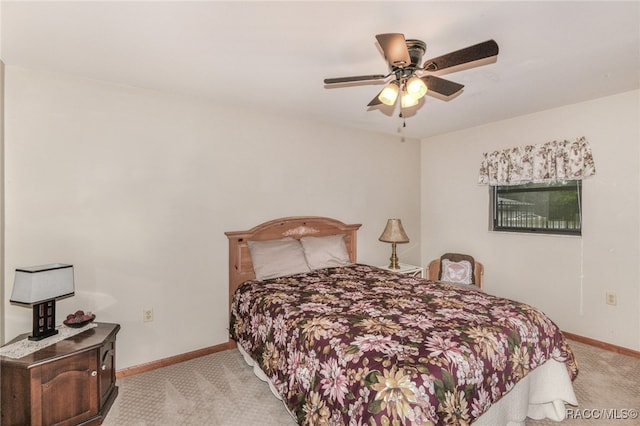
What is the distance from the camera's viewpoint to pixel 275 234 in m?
3.37

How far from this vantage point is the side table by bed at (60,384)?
177 cm

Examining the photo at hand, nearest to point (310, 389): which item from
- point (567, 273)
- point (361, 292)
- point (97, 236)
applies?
point (361, 292)

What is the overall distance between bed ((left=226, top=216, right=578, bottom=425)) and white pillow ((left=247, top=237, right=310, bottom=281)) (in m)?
0.05

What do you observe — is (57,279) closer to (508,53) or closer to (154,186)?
(154,186)

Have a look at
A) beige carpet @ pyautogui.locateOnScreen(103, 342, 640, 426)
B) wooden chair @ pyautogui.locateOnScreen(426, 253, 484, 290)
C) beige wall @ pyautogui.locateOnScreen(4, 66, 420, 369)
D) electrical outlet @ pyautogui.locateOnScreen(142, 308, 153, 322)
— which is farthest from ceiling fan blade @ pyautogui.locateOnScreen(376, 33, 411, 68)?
wooden chair @ pyautogui.locateOnScreen(426, 253, 484, 290)

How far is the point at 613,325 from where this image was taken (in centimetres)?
299

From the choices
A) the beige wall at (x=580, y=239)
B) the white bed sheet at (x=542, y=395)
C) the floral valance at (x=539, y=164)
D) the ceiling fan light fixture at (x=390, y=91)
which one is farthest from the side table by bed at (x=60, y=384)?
the floral valance at (x=539, y=164)

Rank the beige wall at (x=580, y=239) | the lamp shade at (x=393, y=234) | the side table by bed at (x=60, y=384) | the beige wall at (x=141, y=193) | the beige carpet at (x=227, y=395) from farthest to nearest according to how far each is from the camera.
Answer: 1. the lamp shade at (x=393, y=234)
2. the beige wall at (x=580, y=239)
3. the beige wall at (x=141, y=193)
4. the beige carpet at (x=227, y=395)
5. the side table by bed at (x=60, y=384)

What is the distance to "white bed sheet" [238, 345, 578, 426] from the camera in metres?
1.86

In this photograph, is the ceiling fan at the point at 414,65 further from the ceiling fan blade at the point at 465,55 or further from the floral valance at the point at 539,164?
the floral valance at the point at 539,164

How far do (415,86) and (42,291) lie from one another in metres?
2.60

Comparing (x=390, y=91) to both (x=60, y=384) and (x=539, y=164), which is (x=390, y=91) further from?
(x=60, y=384)

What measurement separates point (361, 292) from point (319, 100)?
6.00 feet

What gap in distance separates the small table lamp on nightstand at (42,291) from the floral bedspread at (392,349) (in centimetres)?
127
